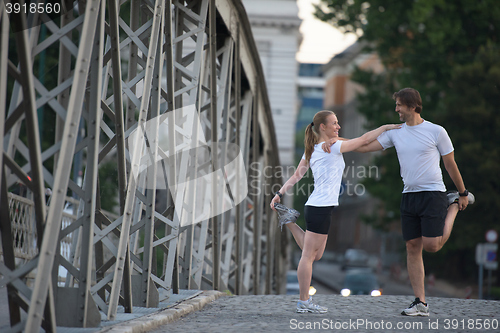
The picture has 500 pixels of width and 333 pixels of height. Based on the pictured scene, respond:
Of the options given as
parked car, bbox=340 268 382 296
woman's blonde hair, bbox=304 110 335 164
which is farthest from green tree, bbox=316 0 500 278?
woman's blonde hair, bbox=304 110 335 164

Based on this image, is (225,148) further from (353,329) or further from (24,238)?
(353,329)

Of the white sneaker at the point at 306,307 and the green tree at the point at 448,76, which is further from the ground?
the green tree at the point at 448,76

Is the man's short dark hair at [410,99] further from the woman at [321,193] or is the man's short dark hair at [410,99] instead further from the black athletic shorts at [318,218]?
the black athletic shorts at [318,218]

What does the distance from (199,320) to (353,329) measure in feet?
4.73

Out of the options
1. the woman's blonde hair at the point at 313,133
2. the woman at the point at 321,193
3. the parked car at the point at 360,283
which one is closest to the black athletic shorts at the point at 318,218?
the woman at the point at 321,193

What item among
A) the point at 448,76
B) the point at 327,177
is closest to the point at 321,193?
the point at 327,177

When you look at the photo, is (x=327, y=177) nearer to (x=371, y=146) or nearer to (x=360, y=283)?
(x=371, y=146)

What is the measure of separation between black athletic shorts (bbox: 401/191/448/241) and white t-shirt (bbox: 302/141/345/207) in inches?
24.4

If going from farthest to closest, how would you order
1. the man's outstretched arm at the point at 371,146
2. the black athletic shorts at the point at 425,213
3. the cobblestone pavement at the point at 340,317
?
the man's outstretched arm at the point at 371,146, the black athletic shorts at the point at 425,213, the cobblestone pavement at the point at 340,317

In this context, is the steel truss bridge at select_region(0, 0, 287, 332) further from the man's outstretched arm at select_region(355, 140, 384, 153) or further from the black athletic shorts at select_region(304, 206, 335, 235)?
the man's outstretched arm at select_region(355, 140, 384, 153)

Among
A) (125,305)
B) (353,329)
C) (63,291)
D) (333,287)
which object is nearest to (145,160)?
(125,305)

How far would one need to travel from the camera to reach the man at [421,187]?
6.31 metres

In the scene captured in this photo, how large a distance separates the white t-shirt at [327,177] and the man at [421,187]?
0.32 metres

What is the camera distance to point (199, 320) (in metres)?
6.40
